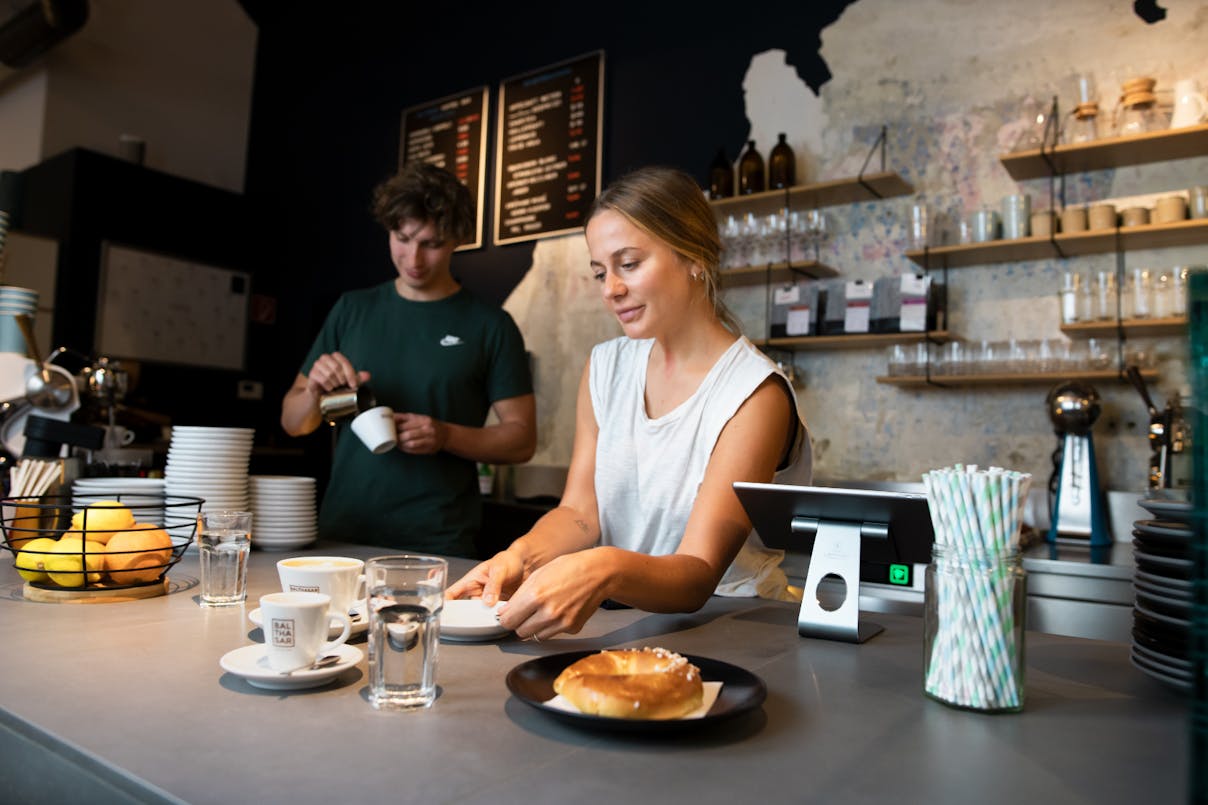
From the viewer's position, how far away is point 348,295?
274 cm

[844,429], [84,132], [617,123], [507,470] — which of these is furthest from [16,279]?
[844,429]

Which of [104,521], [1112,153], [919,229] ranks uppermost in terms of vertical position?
[1112,153]

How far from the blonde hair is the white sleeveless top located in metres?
0.21

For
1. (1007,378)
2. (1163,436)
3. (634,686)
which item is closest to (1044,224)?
(1007,378)

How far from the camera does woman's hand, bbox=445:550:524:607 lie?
126 cm

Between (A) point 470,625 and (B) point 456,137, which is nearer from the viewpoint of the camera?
(A) point 470,625

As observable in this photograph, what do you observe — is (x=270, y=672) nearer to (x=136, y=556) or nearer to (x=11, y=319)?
(x=136, y=556)

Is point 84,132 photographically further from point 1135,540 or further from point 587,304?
point 1135,540

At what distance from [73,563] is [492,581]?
64 centimetres

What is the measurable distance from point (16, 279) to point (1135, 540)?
5.30 m

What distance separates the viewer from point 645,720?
29.5 inches

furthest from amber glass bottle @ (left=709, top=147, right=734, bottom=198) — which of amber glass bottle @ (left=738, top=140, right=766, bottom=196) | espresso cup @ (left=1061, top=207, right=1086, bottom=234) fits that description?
espresso cup @ (left=1061, top=207, right=1086, bottom=234)

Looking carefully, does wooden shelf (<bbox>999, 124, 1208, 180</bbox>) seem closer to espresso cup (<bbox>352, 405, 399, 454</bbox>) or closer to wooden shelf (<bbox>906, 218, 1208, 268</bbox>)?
wooden shelf (<bbox>906, 218, 1208, 268</bbox>)

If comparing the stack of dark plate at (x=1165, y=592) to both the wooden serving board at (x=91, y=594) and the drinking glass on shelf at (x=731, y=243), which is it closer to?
the wooden serving board at (x=91, y=594)
